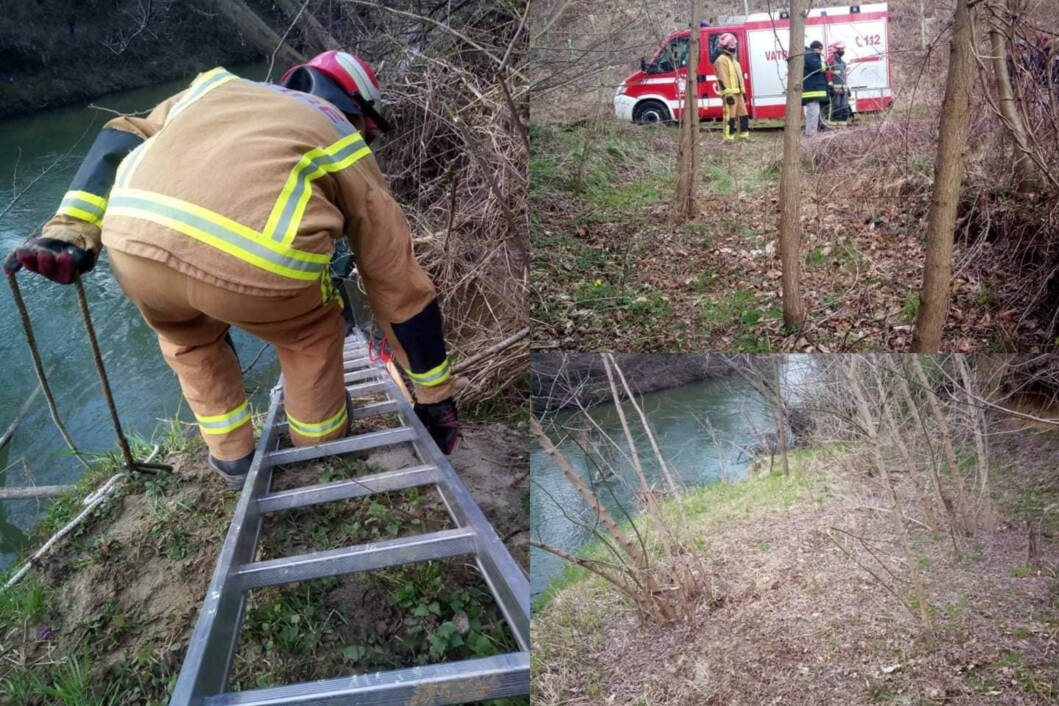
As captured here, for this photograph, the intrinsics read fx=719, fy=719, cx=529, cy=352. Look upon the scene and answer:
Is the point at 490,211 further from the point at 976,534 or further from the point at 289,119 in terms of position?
the point at 976,534

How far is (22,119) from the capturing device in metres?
10.8

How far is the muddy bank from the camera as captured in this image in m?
1.26

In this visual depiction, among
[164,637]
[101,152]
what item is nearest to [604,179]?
[101,152]

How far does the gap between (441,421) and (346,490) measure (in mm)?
400

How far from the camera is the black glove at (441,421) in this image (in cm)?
255

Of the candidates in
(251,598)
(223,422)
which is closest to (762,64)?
(251,598)

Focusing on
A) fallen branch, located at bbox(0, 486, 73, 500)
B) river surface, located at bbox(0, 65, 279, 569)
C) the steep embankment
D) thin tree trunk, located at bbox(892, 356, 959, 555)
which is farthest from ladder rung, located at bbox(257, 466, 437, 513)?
the steep embankment

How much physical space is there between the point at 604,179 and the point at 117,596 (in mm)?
2311

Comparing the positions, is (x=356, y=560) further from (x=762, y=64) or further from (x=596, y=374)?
(x=762, y=64)

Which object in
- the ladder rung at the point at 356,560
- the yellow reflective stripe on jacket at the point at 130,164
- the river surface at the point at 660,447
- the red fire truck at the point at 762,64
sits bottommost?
the ladder rung at the point at 356,560

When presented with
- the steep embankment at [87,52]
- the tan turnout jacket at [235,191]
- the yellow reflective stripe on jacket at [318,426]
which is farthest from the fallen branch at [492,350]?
the steep embankment at [87,52]

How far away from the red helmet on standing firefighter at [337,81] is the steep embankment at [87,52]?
791cm

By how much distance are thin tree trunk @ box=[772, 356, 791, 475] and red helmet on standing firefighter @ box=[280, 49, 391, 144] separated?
1.83m

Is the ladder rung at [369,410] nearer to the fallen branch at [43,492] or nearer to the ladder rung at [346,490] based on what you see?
the ladder rung at [346,490]
